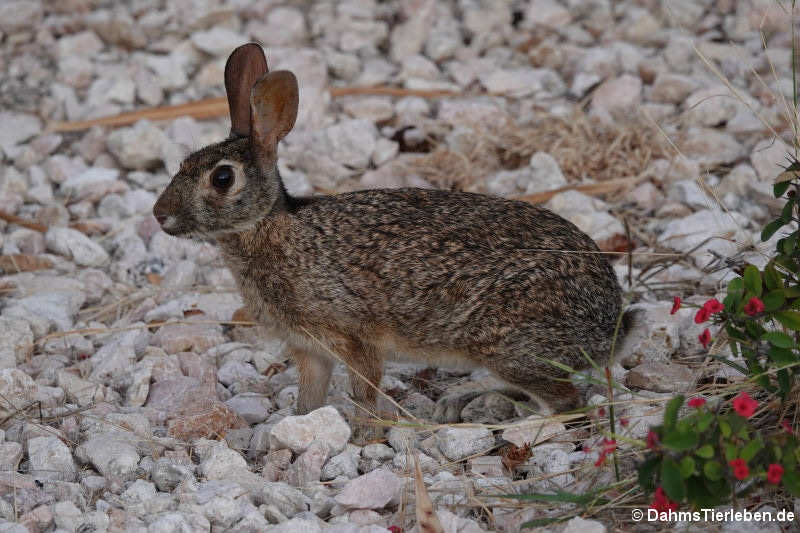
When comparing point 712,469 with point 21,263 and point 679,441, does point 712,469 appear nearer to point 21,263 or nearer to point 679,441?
point 679,441

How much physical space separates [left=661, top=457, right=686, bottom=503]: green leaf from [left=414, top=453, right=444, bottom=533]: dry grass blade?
2.84 feet

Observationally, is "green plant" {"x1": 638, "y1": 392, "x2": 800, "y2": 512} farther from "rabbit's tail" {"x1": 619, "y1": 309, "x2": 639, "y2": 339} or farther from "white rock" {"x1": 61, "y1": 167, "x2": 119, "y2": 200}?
"white rock" {"x1": 61, "y1": 167, "x2": 119, "y2": 200}

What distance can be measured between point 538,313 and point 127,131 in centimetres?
413

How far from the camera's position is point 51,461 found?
4.44m

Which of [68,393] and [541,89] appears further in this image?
[541,89]

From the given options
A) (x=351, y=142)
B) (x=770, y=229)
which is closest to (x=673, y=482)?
Answer: (x=770, y=229)

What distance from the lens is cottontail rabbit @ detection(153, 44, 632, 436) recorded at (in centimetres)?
491

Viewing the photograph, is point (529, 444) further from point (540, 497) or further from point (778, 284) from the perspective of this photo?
point (778, 284)

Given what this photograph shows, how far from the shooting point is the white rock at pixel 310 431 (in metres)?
4.66

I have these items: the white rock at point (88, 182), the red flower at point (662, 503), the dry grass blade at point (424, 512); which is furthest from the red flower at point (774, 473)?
the white rock at point (88, 182)

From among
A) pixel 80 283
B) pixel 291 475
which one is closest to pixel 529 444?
pixel 291 475

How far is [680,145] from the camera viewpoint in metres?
7.55

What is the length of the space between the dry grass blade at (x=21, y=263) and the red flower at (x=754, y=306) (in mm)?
4546

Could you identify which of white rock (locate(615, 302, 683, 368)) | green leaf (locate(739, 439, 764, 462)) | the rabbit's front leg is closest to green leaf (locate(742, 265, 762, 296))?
green leaf (locate(739, 439, 764, 462))
